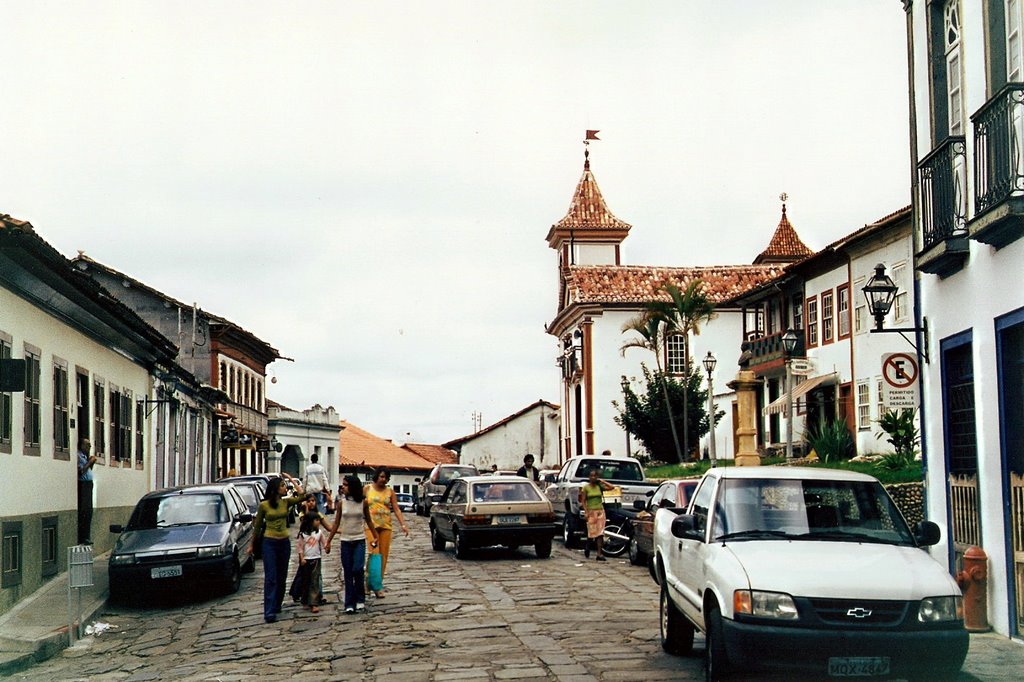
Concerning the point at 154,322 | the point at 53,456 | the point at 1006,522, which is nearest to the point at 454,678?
the point at 1006,522

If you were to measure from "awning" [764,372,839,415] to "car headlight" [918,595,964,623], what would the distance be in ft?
104

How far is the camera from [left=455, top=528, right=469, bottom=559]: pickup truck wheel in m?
22.3

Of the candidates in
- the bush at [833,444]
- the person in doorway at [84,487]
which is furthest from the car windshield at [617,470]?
the person in doorway at [84,487]

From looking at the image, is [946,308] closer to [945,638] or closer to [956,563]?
[956,563]

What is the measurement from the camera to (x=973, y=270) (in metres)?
13.3

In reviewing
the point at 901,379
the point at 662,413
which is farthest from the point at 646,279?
the point at 901,379

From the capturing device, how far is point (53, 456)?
787 inches

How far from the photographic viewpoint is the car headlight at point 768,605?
874cm

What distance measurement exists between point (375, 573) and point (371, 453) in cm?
7267

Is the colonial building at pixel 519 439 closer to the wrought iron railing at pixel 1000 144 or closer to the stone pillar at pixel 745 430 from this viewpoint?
the stone pillar at pixel 745 430

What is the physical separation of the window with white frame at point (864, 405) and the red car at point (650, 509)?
17.5 metres

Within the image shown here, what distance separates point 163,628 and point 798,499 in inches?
364

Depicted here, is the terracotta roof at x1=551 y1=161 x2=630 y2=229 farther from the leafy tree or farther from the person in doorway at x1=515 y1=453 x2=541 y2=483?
the person in doorway at x1=515 y1=453 x2=541 y2=483

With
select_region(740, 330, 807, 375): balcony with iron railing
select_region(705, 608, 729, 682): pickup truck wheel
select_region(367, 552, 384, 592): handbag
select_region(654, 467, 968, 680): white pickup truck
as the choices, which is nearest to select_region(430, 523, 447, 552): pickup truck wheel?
select_region(367, 552, 384, 592): handbag
